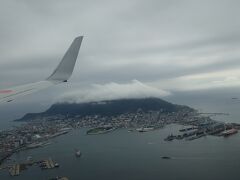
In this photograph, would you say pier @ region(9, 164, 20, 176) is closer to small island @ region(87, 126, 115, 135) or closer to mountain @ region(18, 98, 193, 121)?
small island @ region(87, 126, 115, 135)

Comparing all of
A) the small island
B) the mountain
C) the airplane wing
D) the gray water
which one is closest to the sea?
the gray water

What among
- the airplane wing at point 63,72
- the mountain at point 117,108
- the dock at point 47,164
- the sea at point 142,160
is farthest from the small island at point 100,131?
the airplane wing at point 63,72

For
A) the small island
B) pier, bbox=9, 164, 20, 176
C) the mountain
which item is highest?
the mountain

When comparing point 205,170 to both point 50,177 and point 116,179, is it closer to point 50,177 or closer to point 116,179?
point 116,179

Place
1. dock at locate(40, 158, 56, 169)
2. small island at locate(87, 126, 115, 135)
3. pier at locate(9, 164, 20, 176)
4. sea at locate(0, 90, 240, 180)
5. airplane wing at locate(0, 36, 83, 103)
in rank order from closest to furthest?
airplane wing at locate(0, 36, 83, 103), sea at locate(0, 90, 240, 180), pier at locate(9, 164, 20, 176), dock at locate(40, 158, 56, 169), small island at locate(87, 126, 115, 135)

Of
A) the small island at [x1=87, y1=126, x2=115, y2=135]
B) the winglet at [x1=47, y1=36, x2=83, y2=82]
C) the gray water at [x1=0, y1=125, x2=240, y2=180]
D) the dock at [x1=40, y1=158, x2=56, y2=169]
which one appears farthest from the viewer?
the small island at [x1=87, y1=126, x2=115, y2=135]

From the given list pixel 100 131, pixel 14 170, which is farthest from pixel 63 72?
pixel 100 131

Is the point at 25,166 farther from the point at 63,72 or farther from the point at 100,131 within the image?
the point at 100,131
